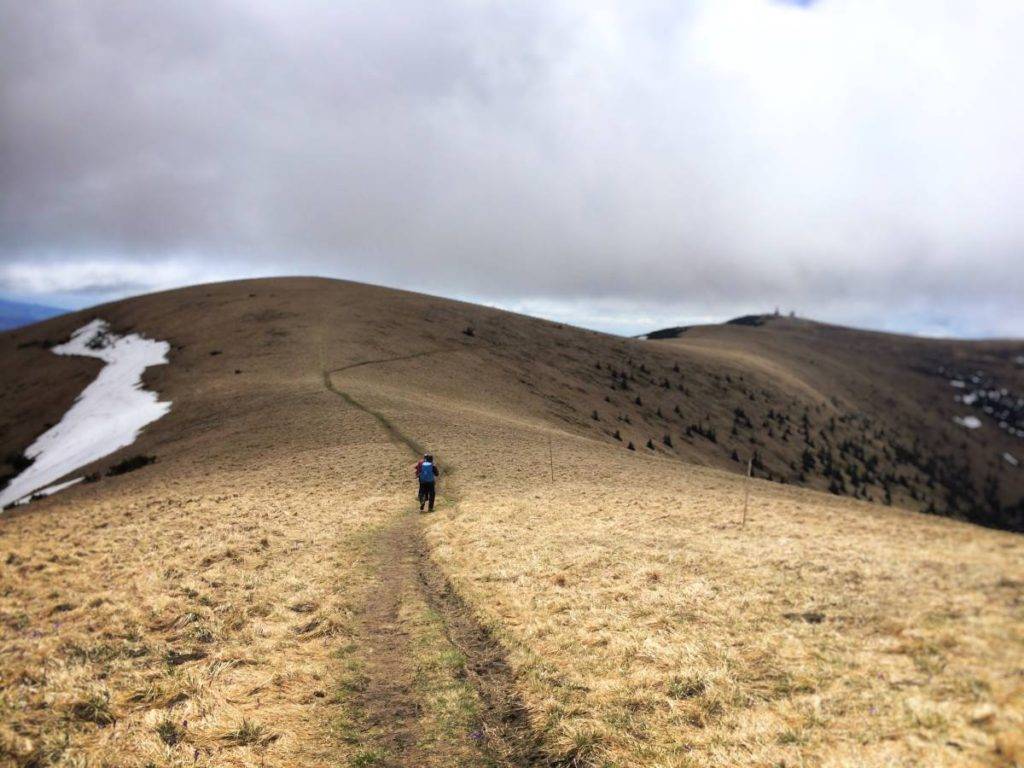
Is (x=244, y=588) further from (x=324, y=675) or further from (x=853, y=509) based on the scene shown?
(x=853, y=509)

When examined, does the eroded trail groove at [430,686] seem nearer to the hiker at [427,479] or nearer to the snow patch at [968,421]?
the hiker at [427,479]

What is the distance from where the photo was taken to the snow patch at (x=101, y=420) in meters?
37.4

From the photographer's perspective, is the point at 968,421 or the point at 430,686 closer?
the point at 430,686

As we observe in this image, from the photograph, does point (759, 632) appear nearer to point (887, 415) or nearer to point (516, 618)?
point (516, 618)

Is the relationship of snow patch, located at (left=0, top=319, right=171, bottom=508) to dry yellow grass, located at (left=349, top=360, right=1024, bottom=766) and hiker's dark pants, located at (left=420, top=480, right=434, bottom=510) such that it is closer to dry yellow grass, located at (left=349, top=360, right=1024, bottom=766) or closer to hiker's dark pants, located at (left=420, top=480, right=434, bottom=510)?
hiker's dark pants, located at (left=420, top=480, right=434, bottom=510)

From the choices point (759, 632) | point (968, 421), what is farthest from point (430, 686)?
point (968, 421)

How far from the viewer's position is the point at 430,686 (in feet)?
30.1

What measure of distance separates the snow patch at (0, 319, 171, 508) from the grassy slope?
11875 mm

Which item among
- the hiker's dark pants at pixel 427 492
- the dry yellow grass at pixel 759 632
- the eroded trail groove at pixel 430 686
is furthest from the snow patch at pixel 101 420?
the dry yellow grass at pixel 759 632

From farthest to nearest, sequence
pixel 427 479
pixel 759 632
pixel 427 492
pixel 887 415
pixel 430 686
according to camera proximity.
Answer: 1. pixel 887 415
2. pixel 427 492
3. pixel 427 479
4. pixel 759 632
5. pixel 430 686

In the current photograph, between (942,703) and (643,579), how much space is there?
640cm

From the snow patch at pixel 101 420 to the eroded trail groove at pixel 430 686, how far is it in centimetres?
2949

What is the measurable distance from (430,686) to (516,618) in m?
2.55

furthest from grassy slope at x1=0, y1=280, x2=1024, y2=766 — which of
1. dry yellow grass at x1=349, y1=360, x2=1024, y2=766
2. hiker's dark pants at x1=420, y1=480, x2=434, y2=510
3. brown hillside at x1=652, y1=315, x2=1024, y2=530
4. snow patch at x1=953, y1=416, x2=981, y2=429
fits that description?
snow patch at x1=953, y1=416, x2=981, y2=429
